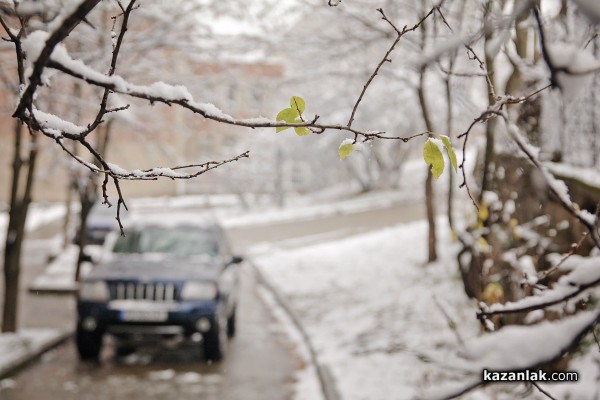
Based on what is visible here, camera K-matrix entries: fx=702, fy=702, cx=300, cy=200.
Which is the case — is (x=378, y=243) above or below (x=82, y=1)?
below

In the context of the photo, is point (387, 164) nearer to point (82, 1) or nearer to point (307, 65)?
point (307, 65)

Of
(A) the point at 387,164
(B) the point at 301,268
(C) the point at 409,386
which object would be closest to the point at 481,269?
(C) the point at 409,386

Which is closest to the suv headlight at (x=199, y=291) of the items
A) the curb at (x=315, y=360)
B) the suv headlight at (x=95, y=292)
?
the suv headlight at (x=95, y=292)

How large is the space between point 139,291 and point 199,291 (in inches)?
28.5

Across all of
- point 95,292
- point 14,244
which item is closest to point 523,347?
point 95,292

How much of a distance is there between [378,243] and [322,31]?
20.2 feet

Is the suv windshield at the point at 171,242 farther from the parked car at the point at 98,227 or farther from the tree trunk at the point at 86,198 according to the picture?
the parked car at the point at 98,227

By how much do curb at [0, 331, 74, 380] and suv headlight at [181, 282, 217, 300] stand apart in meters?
1.96

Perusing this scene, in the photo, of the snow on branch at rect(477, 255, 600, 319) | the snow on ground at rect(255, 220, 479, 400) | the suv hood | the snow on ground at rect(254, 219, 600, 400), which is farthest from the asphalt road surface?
the snow on branch at rect(477, 255, 600, 319)

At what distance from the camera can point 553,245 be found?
6.85 metres

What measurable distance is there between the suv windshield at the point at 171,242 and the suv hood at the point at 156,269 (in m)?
0.23

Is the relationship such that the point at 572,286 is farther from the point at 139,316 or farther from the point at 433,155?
the point at 139,316

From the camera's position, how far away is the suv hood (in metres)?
8.62

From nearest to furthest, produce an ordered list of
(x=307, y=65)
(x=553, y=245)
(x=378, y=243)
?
(x=553, y=245) < (x=307, y=65) < (x=378, y=243)
